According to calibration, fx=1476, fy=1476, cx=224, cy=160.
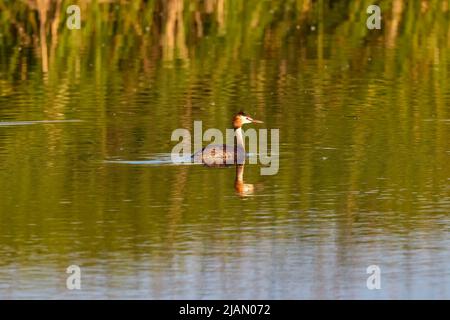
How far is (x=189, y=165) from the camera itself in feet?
47.0

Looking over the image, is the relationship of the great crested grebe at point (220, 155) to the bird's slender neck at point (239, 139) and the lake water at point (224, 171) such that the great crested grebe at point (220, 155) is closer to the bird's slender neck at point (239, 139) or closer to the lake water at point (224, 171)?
the bird's slender neck at point (239, 139)

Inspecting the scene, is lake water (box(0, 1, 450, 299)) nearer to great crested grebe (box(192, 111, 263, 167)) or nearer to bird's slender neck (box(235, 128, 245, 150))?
great crested grebe (box(192, 111, 263, 167))

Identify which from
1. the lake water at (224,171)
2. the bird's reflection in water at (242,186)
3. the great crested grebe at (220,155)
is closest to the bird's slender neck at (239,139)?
the great crested grebe at (220,155)

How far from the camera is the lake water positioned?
1018 centimetres

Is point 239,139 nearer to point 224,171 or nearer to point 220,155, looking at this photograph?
point 220,155

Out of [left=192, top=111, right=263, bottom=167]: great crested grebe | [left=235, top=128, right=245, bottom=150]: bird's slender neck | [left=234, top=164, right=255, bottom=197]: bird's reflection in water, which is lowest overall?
[left=234, top=164, right=255, bottom=197]: bird's reflection in water

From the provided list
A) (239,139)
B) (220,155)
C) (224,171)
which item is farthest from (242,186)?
(239,139)

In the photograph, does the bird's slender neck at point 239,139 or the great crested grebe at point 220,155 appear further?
the bird's slender neck at point 239,139

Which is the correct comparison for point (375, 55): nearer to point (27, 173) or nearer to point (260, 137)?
point (260, 137)

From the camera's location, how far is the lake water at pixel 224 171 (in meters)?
10.2

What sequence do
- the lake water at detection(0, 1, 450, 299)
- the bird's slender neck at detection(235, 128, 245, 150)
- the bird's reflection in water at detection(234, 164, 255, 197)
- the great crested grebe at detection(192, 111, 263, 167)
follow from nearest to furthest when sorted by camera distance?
the lake water at detection(0, 1, 450, 299) < the bird's reflection in water at detection(234, 164, 255, 197) < the great crested grebe at detection(192, 111, 263, 167) < the bird's slender neck at detection(235, 128, 245, 150)

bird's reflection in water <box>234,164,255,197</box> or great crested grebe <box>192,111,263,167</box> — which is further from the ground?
great crested grebe <box>192,111,263,167</box>

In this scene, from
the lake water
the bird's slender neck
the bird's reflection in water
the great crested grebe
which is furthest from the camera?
the bird's slender neck

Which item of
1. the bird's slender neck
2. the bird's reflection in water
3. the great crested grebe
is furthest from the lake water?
the bird's slender neck
